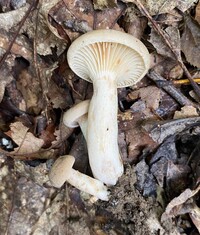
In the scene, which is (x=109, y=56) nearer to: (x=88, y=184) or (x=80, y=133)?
(x=80, y=133)

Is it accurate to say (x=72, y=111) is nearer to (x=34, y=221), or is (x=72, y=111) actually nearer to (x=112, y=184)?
(x=112, y=184)

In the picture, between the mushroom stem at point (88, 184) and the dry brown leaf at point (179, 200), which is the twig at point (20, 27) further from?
the dry brown leaf at point (179, 200)

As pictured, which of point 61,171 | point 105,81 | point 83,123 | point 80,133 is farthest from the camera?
point 80,133

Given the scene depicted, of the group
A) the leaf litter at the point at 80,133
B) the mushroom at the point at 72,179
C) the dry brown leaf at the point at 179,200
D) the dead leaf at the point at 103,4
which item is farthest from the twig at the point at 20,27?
the dry brown leaf at the point at 179,200

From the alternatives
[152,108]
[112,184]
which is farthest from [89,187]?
[152,108]

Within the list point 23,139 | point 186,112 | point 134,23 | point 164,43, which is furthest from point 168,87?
point 23,139

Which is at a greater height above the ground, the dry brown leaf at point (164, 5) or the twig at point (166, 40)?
the dry brown leaf at point (164, 5)
